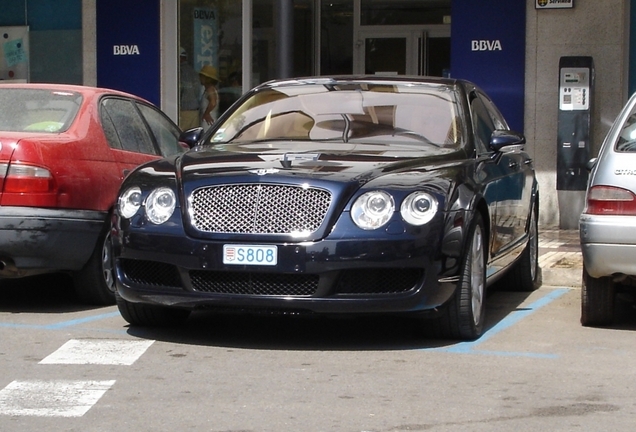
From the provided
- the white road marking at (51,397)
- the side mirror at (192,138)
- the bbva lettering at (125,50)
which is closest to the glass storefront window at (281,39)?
the bbva lettering at (125,50)

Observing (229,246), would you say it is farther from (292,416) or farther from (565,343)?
(565,343)

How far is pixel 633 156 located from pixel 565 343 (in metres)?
1.14

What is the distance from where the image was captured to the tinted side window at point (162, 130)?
945 cm

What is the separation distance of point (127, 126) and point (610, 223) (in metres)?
3.60

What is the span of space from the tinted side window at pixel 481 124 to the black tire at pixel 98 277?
95.7 inches

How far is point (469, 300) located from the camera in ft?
22.6

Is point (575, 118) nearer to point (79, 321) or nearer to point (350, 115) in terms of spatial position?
point (350, 115)

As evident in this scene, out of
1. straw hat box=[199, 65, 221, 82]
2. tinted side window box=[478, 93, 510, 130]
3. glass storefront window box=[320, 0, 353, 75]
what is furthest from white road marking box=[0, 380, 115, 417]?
glass storefront window box=[320, 0, 353, 75]

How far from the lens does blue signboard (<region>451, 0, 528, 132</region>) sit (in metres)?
14.3

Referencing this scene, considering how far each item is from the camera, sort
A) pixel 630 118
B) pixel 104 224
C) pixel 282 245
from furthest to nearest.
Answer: pixel 104 224
pixel 630 118
pixel 282 245

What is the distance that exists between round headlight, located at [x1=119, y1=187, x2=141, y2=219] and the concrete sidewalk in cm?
396

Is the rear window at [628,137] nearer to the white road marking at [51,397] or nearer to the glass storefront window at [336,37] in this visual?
the white road marking at [51,397]

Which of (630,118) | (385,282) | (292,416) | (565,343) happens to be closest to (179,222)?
(385,282)

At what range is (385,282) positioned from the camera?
21.8 feet
